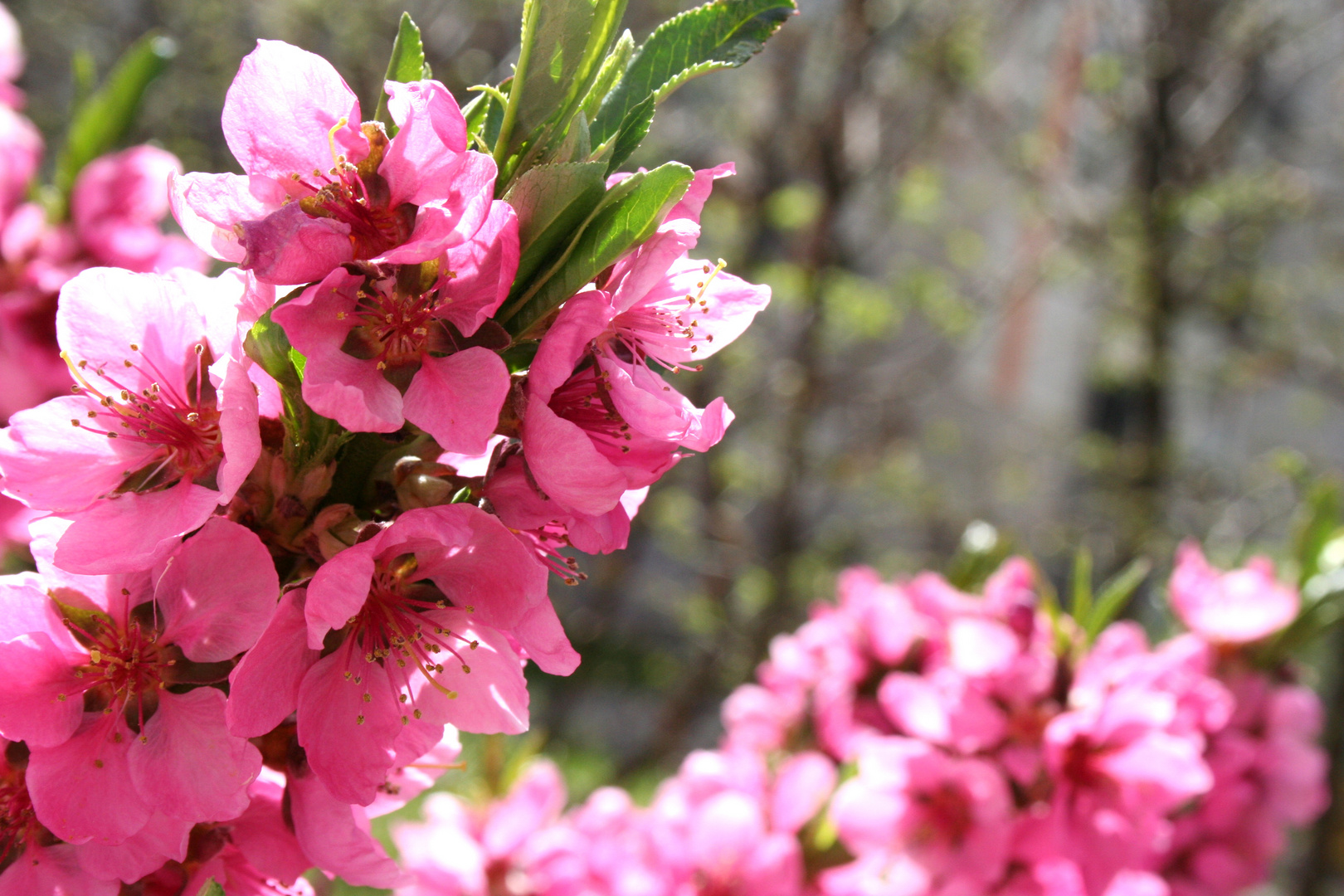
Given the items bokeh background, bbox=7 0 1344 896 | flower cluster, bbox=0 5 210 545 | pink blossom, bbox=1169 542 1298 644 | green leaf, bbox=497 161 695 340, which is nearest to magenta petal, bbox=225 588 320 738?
green leaf, bbox=497 161 695 340

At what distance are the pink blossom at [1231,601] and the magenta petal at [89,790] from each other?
5.01ft

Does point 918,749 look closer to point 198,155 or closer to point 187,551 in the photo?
point 187,551

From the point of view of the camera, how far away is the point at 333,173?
0.57 meters

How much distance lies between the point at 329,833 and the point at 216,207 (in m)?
0.38

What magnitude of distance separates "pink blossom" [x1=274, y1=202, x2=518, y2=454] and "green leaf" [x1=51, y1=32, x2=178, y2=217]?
100 centimetres

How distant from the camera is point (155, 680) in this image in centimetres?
60

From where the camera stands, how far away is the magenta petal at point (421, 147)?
0.53 m

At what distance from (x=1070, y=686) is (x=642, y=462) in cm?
93

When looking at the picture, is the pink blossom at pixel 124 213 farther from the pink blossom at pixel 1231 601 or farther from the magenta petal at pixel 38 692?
the pink blossom at pixel 1231 601

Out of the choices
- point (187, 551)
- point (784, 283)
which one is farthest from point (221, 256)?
point (784, 283)

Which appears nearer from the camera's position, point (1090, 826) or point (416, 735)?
point (416, 735)

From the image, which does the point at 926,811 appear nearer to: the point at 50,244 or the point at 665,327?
the point at 665,327

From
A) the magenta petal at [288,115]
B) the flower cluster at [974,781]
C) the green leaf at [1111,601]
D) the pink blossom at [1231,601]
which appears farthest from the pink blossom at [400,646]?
the pink blossom at [1231,601]

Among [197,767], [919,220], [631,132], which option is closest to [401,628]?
[197,767]
